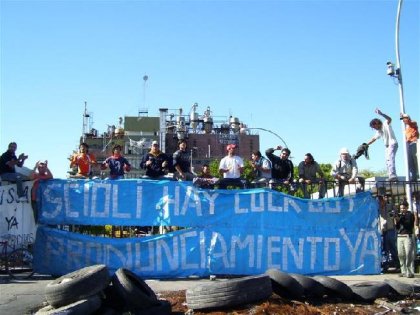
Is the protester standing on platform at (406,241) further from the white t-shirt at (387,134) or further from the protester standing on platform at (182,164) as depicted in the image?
the protester standing on platform at (182,164)

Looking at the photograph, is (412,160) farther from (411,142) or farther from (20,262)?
(20,262)

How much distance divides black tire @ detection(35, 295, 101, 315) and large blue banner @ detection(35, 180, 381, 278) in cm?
329

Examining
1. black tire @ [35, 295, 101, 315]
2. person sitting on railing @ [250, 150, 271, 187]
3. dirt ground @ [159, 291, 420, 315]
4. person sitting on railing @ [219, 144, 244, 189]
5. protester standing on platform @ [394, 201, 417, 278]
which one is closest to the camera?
black tire @ [35, 295, 101, 315]

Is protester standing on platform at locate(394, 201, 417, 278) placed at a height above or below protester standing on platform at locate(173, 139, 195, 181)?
below

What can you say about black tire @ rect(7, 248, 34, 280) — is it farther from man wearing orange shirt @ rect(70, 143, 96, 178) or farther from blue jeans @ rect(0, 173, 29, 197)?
man wearing orange shirt @ rect(70, 143, 96, 178)

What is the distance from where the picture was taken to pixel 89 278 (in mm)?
7766

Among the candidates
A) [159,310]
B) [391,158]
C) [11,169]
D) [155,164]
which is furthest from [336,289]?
[11,169]

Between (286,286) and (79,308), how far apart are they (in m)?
3.31

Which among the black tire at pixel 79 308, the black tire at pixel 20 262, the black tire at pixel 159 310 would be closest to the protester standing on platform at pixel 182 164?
the black tire at pixel 20 262

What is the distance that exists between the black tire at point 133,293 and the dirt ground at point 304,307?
0.53m

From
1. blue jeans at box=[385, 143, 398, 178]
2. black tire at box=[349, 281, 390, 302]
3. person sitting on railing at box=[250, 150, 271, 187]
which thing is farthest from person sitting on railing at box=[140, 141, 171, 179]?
blue jeans at box=[385, 143, 398, 178]

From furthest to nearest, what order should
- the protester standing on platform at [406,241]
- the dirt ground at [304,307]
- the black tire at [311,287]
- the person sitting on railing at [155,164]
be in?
the person sitting on railing at [155,164] → the protester standing on platform at [406,241] → the black tire at [311,287] → the dirt ground at [304,307]

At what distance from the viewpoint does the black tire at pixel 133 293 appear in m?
7.74

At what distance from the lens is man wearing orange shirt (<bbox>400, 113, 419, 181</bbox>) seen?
555 inches
